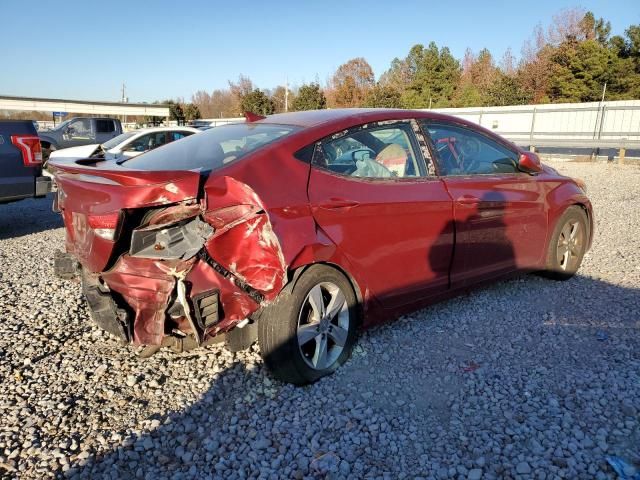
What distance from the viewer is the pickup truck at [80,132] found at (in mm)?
19438

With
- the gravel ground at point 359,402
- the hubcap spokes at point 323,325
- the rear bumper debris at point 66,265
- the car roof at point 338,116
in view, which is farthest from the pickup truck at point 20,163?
the hubcap spokes at point 323,325

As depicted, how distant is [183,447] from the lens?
8.35ft

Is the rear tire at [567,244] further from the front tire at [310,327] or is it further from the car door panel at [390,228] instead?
the front tire at [310,327]

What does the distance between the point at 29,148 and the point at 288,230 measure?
5.95m

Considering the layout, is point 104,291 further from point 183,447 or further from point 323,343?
point 323,343

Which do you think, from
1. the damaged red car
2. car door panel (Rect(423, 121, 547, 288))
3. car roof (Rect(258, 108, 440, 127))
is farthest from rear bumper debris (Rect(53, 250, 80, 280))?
car door panel (Rect(423, 121, 547, 288))

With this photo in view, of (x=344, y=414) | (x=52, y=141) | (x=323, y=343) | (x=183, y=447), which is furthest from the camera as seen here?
(x=52, y=141)

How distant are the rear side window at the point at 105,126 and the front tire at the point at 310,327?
20.1 metres

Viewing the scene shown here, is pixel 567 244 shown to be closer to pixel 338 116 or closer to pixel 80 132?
pixel 338 116

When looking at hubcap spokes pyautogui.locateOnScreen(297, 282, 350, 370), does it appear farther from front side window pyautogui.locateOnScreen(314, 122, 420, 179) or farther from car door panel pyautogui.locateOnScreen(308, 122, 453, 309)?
front side window pyautogui.locateOnScreen(314, 122, 420, 179)

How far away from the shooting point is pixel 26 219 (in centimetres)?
905

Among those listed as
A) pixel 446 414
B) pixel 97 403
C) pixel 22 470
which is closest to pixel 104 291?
pixel 97 403

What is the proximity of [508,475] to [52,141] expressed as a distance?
65.4ft

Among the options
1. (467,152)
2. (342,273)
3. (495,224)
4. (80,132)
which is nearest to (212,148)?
(342,273)
